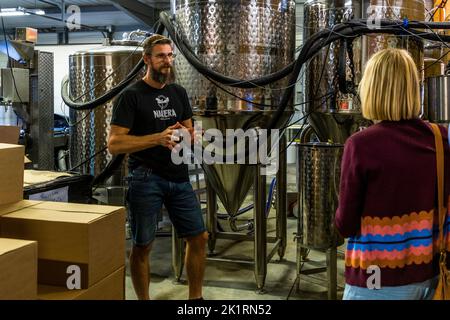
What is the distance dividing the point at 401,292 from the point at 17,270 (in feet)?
3.67

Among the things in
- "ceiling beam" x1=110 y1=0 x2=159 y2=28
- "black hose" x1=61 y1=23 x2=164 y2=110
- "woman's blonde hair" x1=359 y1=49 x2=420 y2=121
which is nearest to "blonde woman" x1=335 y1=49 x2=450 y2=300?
"woman's blonde hair" x1=359 y1=49 x2=420 y2=121

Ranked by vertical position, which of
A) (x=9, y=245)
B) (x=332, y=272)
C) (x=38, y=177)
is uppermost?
(x=38, y=177)

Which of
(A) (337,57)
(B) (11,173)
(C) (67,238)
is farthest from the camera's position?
(A) (337,57)

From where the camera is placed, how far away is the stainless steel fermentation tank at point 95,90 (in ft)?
11.7

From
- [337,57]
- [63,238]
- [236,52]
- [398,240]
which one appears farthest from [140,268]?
[337,57]

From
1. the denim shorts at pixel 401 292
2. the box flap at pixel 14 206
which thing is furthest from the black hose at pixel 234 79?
the denim shorts at pixel 401 292

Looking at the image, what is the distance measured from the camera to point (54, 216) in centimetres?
164

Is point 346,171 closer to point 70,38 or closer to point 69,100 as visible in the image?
point 69,100

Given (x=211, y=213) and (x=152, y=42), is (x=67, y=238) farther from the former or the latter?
(x=211, y=213)

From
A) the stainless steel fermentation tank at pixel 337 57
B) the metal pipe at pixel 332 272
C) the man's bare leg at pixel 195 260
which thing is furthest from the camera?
the metal pipe at pixel 332 272

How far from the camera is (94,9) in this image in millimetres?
9305

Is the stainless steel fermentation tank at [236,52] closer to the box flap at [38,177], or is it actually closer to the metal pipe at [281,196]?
the metal pipe at [281,196]

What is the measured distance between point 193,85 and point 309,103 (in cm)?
77
